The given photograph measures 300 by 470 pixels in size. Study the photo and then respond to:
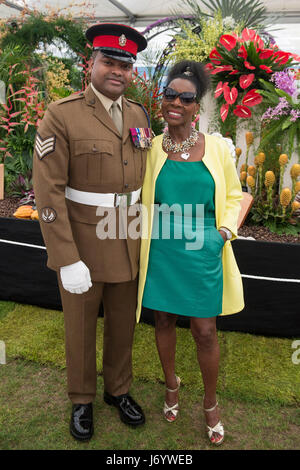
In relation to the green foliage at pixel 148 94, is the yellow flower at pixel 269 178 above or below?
below

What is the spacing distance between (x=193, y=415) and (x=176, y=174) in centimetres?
116

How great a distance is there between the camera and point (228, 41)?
2.80 meters

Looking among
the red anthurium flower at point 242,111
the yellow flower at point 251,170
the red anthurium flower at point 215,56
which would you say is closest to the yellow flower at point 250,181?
the yellow flower at point 251,170

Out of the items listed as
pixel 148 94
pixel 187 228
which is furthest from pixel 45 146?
pixel 148 94

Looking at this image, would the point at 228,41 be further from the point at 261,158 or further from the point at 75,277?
the point at 75,277

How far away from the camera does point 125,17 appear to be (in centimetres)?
820

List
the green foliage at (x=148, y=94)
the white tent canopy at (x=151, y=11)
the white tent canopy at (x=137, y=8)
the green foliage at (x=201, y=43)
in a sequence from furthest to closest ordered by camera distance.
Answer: the white tent canopy at (x=151, y=11) < the white tent canopy at (x=137, y=8) < the green foliage at (x=148, y=94) < the green foliage at (x=201, y=43)

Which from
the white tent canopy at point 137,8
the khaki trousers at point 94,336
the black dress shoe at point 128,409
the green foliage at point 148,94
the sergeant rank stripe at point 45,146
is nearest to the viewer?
the sergeant rank stripe at point 45,146

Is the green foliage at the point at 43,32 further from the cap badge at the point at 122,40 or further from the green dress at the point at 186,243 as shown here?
the green dress at the point at 186,243

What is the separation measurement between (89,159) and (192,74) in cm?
54

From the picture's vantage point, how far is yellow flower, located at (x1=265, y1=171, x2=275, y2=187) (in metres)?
2.82

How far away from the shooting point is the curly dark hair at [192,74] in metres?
1.67

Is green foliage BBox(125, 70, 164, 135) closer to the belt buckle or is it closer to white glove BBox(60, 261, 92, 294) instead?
the belt buckle
